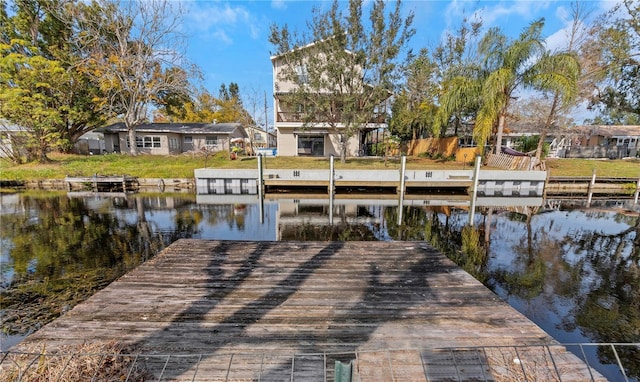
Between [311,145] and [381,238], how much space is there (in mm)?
18264

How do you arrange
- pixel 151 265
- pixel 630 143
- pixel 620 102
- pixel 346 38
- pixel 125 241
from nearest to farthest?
pixel 151 265 < pixel 125 241 < pixel 346 38 < pixel 620 102 < pixel 630 143

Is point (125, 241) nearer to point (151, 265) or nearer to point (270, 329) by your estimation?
point (151, 265)

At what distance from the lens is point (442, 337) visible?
3062mm

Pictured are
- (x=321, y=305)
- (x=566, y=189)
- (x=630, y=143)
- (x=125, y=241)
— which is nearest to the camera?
(x=321, y=305)

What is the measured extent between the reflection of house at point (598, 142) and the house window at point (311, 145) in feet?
77.1

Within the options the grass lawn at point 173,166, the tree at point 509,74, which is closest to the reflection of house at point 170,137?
the grass lawn at point 173,166

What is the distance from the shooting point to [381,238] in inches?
328

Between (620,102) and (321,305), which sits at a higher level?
(620,102)

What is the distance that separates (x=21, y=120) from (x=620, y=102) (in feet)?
139

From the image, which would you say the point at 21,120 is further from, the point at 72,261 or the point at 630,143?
the point at 630,143

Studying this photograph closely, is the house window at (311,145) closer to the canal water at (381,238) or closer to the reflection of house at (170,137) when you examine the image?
the reflection of house at (170,137)

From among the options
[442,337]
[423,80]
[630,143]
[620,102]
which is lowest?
[442,337]

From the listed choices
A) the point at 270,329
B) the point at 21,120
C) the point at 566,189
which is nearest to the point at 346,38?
the point at 566,189

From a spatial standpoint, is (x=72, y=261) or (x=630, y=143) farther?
(x=630, y=143)
